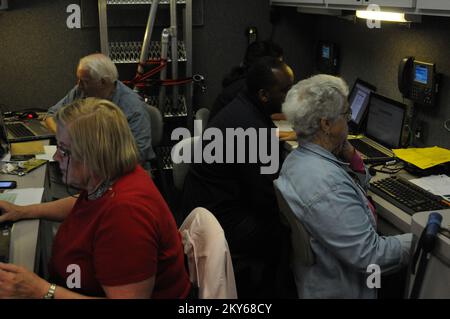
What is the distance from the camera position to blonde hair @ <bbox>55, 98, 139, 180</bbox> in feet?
4.15

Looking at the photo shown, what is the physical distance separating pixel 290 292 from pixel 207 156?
2.04ft

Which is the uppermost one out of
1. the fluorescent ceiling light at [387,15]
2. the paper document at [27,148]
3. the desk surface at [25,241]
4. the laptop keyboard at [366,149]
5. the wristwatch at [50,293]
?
the fluorescent ceiling light at [387,15]

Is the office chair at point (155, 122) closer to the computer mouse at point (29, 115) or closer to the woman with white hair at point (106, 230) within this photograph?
the computer mouse at point (29, 115)

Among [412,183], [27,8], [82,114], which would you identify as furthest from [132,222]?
[27,8]

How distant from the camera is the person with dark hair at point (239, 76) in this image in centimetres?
276

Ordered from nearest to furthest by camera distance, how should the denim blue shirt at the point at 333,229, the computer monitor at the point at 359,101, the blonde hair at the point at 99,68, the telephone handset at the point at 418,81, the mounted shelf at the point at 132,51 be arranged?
the denim blue shirt at the point at 333,229 → the telephone handset at the point at 418,81 → the blonde hair at the point at 99,68 → the computer monitor at the point at 359,101 → the mounted shelf at the point at 132,51

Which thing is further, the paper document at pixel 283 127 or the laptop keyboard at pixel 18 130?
the paper document at pixel 283 127

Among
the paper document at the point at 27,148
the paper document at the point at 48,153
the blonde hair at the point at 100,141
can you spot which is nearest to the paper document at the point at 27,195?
the paper document at the point at 48,153

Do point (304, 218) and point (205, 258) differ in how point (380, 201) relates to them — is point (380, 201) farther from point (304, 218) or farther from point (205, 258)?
point (205, 258)

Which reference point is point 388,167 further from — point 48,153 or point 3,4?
point 3,4

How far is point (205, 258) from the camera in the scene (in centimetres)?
133

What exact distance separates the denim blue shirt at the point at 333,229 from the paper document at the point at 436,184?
42 centimetres

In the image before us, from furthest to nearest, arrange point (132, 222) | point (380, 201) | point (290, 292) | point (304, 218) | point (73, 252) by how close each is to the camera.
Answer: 1. point (380, 201)
2. point (290, 292)
3. point (304, 218)
4. point (73, 252)
5. point (132, 222)

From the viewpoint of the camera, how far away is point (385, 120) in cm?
267
